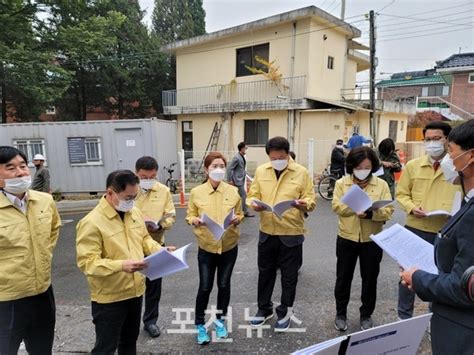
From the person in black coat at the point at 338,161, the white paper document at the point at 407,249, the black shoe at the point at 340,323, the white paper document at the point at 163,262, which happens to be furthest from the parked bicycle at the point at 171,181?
the white paper document at the point at 407,249

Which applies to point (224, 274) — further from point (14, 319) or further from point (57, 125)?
point (57, 125)

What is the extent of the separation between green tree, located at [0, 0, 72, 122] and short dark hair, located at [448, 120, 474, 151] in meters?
11.8

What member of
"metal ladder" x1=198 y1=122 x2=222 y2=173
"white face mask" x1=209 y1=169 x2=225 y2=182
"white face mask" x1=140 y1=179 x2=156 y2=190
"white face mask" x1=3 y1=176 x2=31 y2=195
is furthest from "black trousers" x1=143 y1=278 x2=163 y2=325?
"metal ladder" x1=198 y1=122 x2=222 y2=173

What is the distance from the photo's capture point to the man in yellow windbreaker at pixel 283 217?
313cm

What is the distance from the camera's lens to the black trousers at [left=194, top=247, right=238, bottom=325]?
10.1ft

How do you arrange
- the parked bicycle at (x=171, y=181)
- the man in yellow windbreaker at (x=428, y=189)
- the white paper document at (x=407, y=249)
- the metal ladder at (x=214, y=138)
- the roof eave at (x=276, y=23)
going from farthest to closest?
the metal ladder at (x=214, y=138) → the roof eave at (x=276, y=23) → the parked bicycle at (x=171, y=181) → the man in yellow windbreaker at (x=428, y=189) → the white paper document at (x=407, y=249)

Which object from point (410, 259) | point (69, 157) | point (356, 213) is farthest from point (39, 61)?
point (410, 259)

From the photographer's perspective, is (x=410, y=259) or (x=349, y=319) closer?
(x=410, y=259)

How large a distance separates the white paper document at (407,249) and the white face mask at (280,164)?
130 centimetres

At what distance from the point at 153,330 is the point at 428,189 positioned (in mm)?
2883

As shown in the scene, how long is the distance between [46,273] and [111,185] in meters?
0.82

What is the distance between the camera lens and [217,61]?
1590 cm

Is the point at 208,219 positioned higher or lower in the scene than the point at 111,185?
Result: lower

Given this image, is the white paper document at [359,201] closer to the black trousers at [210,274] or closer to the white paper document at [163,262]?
the black trousers at [210,274]
